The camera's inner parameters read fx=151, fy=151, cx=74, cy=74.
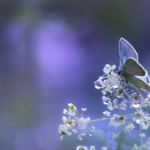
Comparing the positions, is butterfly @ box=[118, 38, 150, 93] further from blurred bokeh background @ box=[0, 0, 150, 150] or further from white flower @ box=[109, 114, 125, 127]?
blurred bokeh background @ box=[0, 0, 150, 150]

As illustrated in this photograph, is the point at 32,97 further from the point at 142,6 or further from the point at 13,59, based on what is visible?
the point at 142,6

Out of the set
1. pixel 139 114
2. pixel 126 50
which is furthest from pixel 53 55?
pixel 139 114

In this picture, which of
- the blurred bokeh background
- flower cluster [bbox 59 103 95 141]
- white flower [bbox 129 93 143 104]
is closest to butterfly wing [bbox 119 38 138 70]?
white flower [bbox 129 93 143 104]

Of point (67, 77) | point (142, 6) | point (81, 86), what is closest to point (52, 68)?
point (67, 77)

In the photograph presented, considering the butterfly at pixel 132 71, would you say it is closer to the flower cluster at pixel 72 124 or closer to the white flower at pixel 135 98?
the white flower at pixel 135 98

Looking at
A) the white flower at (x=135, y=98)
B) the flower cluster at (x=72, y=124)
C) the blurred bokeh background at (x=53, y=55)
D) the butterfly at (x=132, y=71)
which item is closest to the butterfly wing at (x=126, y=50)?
the butterfly at (x=132, y=71)

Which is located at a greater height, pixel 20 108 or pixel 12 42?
pixel 12 42
